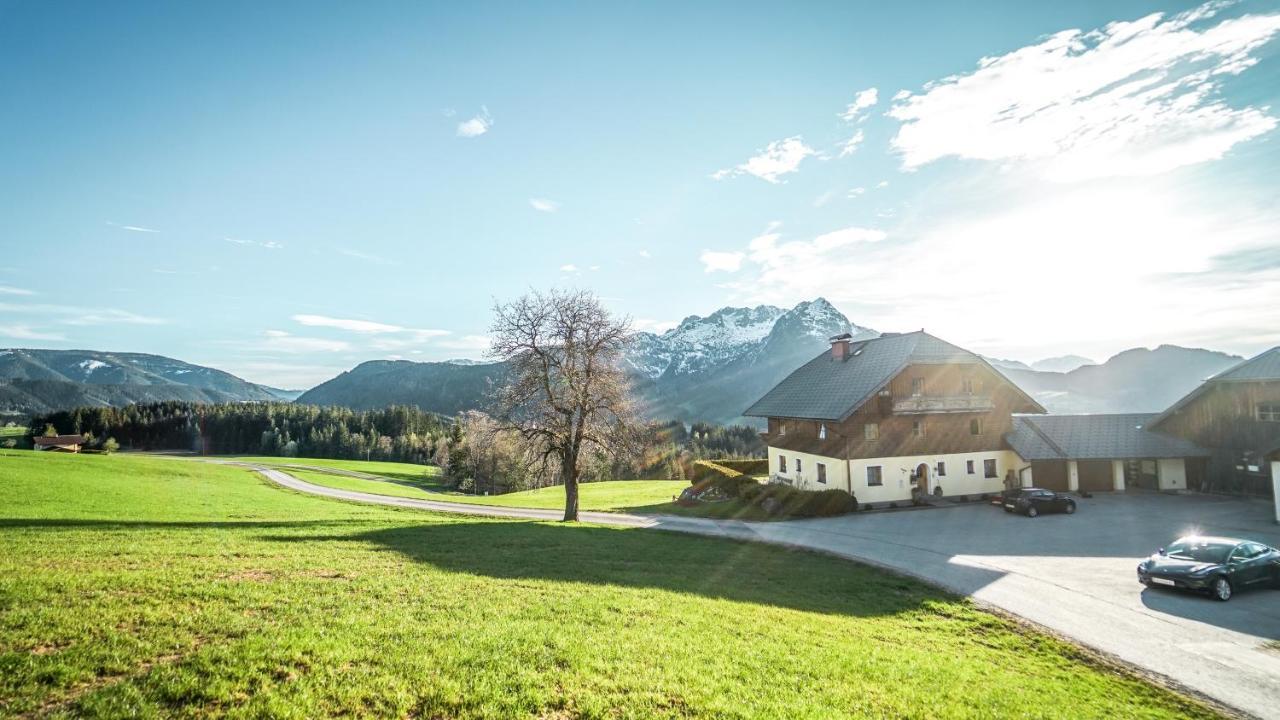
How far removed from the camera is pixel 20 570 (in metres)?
11.1

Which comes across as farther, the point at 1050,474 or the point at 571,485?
the point at 1050,474

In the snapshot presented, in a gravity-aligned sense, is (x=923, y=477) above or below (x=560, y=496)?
above

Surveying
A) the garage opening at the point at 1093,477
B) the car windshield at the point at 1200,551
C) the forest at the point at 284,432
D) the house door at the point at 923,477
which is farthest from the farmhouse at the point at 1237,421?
the forest at the point at 284,432

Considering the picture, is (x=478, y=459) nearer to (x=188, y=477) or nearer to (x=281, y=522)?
(x=188, y=477)

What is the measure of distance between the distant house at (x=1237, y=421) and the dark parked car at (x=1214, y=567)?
2384cm

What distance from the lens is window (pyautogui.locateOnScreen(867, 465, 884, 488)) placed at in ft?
125

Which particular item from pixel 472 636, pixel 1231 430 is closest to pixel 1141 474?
pixel 1231 430

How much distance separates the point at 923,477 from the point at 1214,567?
67.9 ft

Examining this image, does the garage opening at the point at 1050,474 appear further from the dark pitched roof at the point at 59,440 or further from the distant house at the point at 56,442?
the dark pitched roof at the point at 59,440

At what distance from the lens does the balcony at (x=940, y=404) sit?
39.4 metres

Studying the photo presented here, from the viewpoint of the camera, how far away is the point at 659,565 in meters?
19.5

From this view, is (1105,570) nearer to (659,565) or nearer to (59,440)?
(659,565)

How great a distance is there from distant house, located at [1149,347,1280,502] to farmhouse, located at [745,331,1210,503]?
3.33 feet

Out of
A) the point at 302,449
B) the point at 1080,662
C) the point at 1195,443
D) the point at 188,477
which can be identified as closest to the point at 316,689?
the point at 1080,662
